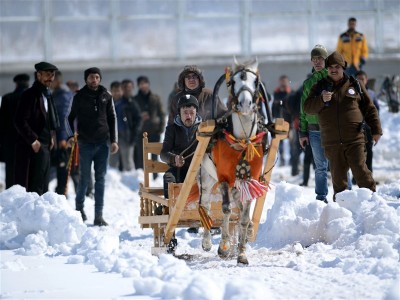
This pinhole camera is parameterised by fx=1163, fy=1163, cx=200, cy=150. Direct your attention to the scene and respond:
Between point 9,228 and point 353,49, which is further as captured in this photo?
point 353,49

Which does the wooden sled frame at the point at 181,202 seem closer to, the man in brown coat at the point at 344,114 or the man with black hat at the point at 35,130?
the man in brown coat at the point at 344,114

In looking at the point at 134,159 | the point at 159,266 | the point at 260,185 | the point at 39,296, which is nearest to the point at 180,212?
the point at 260,185

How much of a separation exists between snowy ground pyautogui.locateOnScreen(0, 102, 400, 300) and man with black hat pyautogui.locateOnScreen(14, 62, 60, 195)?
3.46ft

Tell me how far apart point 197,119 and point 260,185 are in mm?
1989

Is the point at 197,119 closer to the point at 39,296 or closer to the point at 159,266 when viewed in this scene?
the point at 159,266

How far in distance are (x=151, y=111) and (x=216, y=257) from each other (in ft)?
37.7

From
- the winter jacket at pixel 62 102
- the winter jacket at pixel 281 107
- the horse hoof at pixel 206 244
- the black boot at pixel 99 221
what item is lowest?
the black boot at pixel 99 221

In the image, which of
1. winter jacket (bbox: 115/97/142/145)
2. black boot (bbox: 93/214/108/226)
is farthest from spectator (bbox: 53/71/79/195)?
winter jacket (bbox: 115/97/142/145)

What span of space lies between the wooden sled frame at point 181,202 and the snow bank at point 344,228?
73 centimetres

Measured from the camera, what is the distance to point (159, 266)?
9.53m

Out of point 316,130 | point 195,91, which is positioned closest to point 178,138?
point 195,91

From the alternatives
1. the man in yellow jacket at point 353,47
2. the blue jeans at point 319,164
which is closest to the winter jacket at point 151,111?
the man in yellow jacket at point 353,47

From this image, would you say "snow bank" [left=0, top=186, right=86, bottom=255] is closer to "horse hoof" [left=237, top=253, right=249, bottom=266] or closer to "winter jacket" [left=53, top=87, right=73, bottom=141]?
"horse hoof" [left=237, top=253, right=249, bottom=266]

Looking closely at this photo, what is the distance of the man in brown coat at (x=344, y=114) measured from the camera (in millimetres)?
12281
